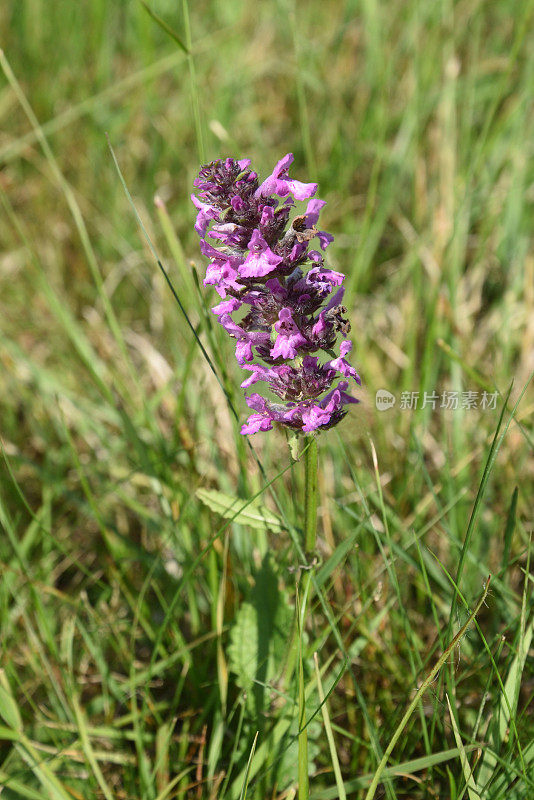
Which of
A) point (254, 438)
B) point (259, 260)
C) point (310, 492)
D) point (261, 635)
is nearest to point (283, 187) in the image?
point (259, 260)

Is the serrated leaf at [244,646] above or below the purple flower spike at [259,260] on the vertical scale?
below

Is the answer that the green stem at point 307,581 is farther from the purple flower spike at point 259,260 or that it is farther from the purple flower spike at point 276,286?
the purple flower spike at point 259,260

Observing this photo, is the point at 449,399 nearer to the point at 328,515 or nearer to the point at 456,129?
the point at 328,515

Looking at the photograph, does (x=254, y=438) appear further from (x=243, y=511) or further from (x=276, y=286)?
(x=276, y=286)

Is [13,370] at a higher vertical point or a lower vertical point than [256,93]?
lower

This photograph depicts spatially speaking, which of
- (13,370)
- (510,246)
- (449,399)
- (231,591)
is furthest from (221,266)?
(510,246)

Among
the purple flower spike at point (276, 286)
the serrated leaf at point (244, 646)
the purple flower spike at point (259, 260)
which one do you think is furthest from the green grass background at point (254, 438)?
the purple flower spike at point (259, 260)
